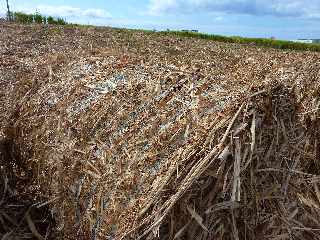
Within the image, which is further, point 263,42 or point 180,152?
point 263,42

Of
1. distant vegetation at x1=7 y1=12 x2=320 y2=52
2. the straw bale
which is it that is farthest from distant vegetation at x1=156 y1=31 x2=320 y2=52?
the straw bale

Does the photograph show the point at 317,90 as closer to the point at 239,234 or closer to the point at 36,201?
the point at 239,234

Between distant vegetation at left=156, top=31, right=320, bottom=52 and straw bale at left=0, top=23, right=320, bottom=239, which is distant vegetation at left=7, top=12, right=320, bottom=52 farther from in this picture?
straw bale at left=0, top=23, right=320, bottom=239

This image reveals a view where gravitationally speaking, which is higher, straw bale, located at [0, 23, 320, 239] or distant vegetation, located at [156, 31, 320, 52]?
straw bale, located at [0, 23, 320, 239]

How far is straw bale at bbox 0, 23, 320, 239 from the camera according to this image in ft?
12.4

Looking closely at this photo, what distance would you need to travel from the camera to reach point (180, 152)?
3795 mm

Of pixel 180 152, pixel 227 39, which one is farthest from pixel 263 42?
pixel 180 152

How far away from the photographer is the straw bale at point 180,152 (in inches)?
149

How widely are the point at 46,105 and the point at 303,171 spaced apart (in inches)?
89.6

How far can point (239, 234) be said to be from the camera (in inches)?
157

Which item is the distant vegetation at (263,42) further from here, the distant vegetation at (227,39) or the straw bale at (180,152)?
the straw bale at (180,152)

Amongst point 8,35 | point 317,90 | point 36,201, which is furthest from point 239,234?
point 8,35

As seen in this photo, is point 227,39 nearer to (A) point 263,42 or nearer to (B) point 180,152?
(A) point 263,42

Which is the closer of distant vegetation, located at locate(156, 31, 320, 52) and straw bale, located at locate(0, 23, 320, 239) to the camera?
straw bale, located at locate(0, 23, 320, 239)
